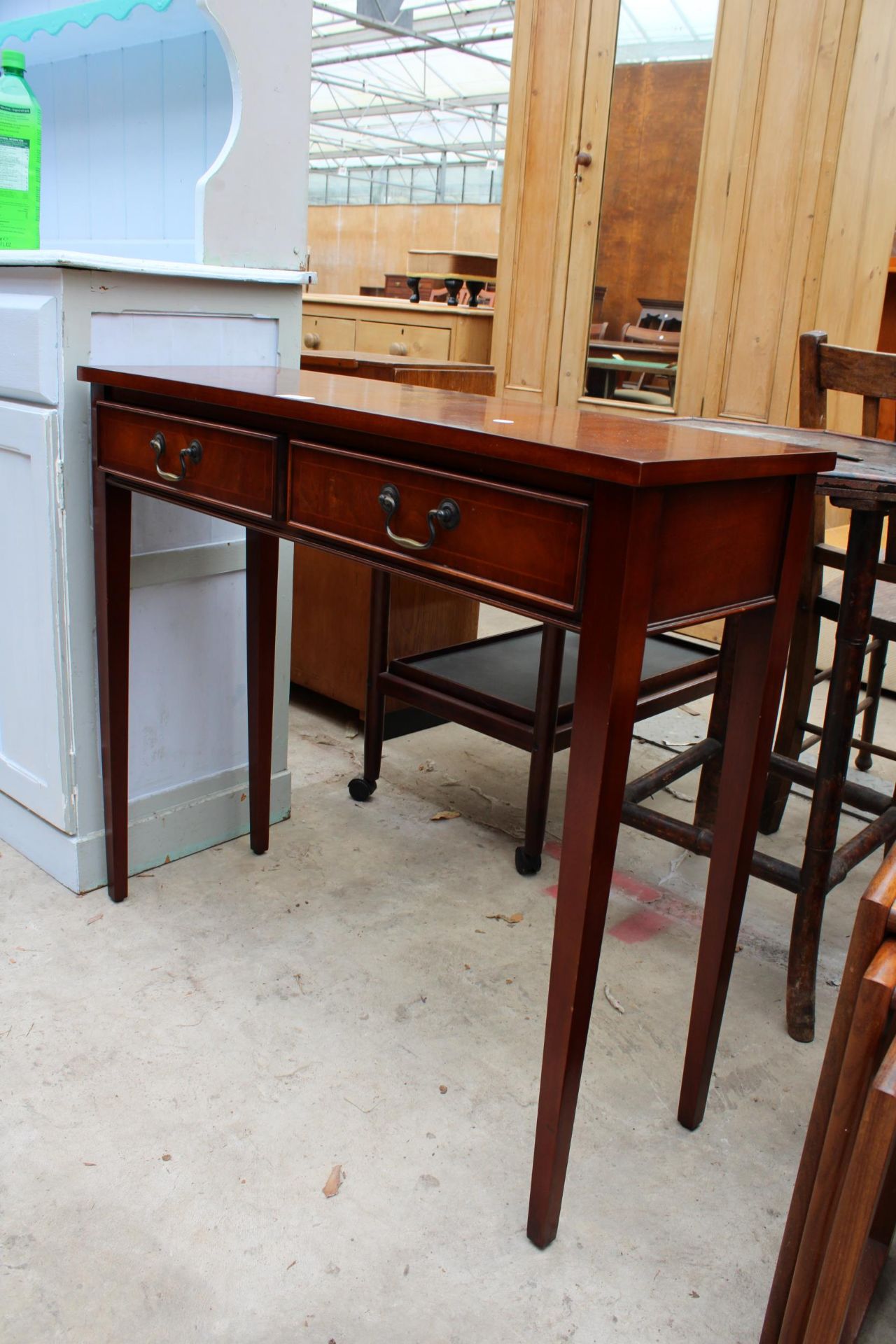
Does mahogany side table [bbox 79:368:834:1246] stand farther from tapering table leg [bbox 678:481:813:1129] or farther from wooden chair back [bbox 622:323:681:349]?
wooden chair back [bbox 622:323:681:349]

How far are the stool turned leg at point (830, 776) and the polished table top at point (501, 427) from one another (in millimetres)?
235

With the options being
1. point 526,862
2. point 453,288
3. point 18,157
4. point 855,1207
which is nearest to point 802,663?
point 526,862

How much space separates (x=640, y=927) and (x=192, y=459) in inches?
46.9

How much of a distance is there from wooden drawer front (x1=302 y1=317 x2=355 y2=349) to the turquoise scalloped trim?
2.40m

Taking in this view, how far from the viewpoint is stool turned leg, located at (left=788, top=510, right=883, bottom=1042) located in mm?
1658

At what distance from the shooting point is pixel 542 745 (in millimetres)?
2074

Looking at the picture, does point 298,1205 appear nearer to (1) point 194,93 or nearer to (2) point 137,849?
(2) point 137,849

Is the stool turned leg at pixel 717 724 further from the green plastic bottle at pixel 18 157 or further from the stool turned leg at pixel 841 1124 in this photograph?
the green plastic bottle at pixel 18 157

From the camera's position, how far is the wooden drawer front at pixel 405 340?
447cm

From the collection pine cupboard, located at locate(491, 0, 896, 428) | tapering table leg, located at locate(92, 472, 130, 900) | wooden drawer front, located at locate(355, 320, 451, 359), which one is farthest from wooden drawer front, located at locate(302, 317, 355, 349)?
tapering table leg, located at locate(92, 472, 130, 900)

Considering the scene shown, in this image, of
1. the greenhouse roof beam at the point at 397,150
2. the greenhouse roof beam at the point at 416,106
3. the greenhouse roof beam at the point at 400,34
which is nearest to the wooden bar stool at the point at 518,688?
the greenhouse roof beam at the point at 400,34

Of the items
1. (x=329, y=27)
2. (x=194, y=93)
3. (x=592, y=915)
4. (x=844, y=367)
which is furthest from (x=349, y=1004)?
(x=329, y=27)

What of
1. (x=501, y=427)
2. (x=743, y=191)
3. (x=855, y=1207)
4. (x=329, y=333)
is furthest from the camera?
(x=329, y=333)

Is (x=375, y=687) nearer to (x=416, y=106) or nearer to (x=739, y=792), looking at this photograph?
(x=739, y=792)
